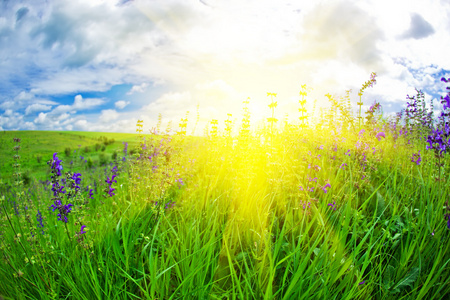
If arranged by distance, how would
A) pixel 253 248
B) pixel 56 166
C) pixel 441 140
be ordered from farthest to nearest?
pixel 441 140, pixel 56 166, pixel 253 248

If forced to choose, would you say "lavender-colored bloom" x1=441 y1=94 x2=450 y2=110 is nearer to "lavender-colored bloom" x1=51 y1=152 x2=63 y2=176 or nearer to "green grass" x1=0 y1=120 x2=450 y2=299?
"green grass" x1=0 y1=120 x2=450 y2=299

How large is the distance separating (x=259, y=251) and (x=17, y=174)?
3175mm

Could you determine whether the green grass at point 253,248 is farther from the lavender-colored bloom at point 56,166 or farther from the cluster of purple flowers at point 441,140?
the cluster of purple flowers at point 441,140

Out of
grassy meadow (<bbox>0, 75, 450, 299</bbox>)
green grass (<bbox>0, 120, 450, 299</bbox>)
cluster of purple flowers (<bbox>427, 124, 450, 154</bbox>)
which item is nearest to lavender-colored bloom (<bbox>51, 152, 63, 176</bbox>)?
grassy meadow (<bbox>0, 75, 450, 299</bbox>)

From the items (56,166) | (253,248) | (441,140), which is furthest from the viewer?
(441,140)

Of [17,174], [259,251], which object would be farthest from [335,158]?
[17,174]

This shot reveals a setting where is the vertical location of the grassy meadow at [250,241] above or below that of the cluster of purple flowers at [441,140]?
below

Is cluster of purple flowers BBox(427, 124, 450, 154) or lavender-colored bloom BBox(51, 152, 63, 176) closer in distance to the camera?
lavender-colored bloom BBox(51, 152, 63, 176)

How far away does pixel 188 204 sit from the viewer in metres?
3.57

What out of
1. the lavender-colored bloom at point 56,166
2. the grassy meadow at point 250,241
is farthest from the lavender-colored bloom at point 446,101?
the lavender-colored bloom at point 56,166

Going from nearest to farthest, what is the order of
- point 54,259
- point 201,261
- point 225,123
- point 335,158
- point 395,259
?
point 201,261
point 395,259
point 54,259
point 335,158
point 225,123

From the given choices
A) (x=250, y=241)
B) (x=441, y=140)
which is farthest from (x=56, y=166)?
(x=441, y=140)

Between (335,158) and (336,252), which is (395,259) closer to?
(336,252)

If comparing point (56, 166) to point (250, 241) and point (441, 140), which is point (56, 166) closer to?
point (250, 241)
